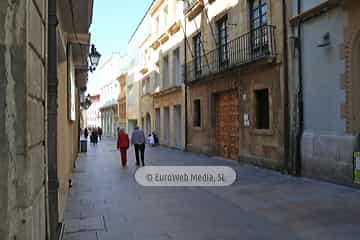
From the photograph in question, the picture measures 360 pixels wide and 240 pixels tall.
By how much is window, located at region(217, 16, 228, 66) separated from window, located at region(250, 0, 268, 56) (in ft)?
7.15

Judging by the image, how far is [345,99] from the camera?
391 inches

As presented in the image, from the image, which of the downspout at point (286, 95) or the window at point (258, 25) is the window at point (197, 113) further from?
the downspout at point (286, 95)

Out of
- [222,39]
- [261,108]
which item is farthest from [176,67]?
[261,108]

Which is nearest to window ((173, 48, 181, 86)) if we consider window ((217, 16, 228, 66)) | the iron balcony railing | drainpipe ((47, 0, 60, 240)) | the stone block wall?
the iron balcony railing

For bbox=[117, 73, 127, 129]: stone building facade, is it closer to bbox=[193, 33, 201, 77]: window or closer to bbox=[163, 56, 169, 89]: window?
bbox=[163, 56, 169, 89]: window

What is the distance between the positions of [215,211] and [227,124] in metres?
10.7

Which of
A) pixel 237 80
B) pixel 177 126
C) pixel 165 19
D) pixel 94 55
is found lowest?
pixel 177 126

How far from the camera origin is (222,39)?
18359 mm

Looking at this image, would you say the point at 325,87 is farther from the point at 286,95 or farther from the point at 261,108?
the point at 261,108

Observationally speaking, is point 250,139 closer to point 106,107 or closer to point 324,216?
point 324,216

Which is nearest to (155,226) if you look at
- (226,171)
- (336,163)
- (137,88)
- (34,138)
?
(34,138)

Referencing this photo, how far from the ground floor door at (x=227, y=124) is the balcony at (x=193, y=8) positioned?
15.8 feet

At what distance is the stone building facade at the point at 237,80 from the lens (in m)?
13.4

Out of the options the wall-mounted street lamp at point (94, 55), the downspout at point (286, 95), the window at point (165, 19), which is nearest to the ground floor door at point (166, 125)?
the window at point (165, 19)
